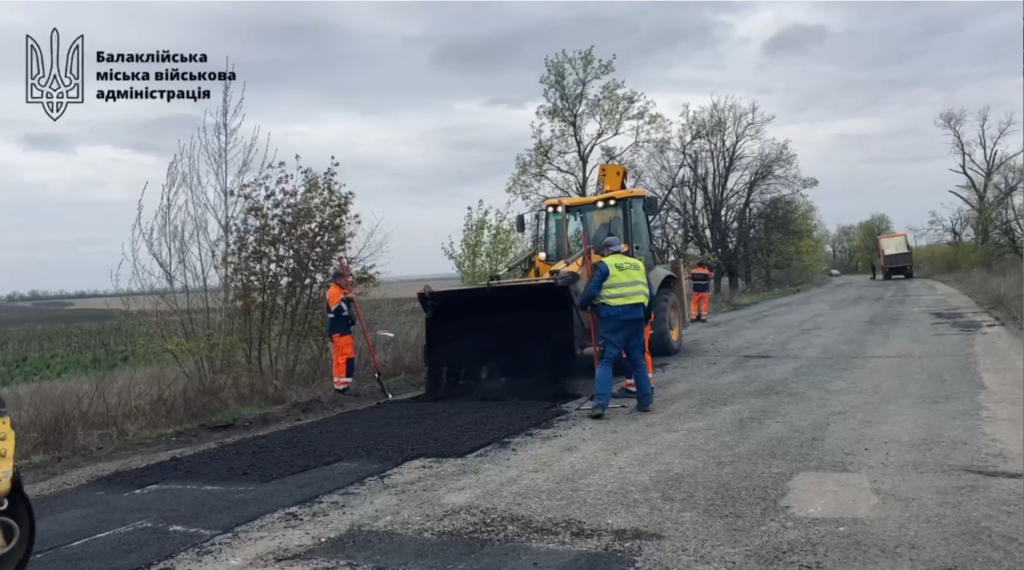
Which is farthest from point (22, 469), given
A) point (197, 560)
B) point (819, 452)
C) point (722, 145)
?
point (722, 145)

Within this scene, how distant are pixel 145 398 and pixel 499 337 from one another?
400cm

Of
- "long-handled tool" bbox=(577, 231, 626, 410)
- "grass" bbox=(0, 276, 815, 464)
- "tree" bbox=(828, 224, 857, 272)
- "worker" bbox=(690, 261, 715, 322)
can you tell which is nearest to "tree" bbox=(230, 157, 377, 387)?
"grass" bbox=(0, 276, 815, 464)

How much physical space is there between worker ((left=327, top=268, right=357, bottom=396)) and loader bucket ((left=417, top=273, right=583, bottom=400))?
3.36 ft

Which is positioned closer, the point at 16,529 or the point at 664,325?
the point at 16,529

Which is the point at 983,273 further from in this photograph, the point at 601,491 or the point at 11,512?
the point at 11,512

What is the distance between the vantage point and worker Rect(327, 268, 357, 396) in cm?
1045

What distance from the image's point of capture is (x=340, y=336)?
10484 mm

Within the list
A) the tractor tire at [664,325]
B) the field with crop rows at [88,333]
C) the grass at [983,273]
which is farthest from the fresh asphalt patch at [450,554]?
the grass at [983,273]

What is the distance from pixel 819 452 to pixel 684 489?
4.98 ft

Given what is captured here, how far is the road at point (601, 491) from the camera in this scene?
14.6 ft

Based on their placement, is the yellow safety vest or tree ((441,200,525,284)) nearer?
the yellow safety vest

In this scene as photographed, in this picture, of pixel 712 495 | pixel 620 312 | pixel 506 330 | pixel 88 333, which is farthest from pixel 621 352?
pixel 88 333

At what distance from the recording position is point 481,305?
10172 mm

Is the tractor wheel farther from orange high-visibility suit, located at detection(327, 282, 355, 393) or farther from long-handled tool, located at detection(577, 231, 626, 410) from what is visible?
orange high-visibility suit, located at detection(327, 282, 355, 393)
